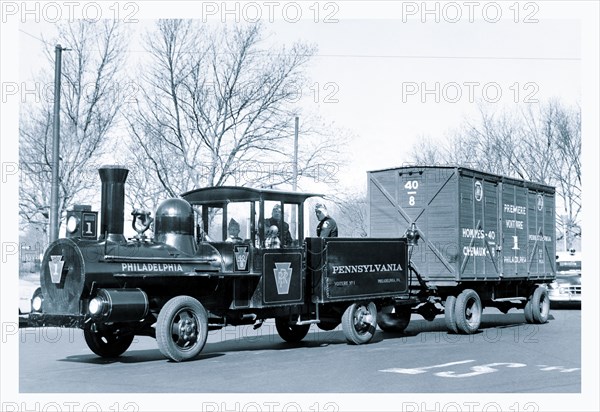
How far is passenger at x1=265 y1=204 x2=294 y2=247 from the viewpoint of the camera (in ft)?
43.3

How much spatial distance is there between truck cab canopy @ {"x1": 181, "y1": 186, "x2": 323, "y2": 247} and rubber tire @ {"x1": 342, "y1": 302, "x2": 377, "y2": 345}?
1579 millimetres

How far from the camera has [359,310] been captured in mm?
14570

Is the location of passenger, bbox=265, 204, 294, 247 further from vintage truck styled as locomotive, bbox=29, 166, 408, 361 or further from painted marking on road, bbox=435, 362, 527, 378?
painted marking on road, bbox=435, 362, 527, 378

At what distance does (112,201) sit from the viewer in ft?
37.5

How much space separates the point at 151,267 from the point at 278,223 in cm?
243

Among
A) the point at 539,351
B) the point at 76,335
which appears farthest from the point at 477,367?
the point at 76,335

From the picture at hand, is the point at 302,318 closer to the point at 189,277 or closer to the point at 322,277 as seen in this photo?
the point at 322,277

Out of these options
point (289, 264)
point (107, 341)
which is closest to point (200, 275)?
point (107, 341)

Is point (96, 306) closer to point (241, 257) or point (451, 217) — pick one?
point (241, 257)

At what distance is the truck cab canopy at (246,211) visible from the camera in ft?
42.6

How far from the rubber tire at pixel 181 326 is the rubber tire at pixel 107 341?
36.8 inches

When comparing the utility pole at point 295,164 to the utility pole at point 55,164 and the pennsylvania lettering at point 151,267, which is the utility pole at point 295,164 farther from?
the pennsylvania lettering at point 151,267

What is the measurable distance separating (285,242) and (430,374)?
3.72 m

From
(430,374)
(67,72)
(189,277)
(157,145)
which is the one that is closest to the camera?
(430,374)
